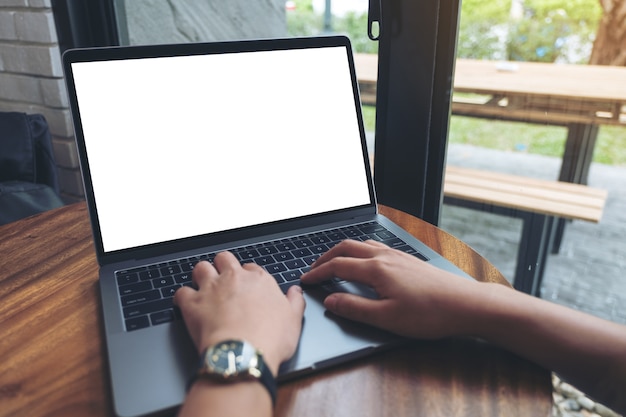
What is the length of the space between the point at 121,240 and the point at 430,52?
68cm

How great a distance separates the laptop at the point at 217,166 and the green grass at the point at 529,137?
463 millimetres

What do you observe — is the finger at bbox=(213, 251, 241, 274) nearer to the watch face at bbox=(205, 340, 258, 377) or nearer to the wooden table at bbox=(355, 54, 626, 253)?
the watch face at bbox=(205, 340, 258, 377)

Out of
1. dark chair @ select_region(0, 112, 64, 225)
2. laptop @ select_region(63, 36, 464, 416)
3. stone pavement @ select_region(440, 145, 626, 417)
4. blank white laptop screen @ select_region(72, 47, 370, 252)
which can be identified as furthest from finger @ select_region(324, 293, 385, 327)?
dark chair @ select_region(0, 112, 64, 225)

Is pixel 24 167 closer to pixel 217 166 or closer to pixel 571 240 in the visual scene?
pixel 217 166

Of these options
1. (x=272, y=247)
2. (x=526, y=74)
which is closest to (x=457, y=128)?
(x=526, y=74)

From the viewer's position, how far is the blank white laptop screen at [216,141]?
0.68m

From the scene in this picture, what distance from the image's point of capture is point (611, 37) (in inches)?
41.0

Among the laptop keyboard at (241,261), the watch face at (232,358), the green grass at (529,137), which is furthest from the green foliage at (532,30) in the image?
the watch face at (232,358)

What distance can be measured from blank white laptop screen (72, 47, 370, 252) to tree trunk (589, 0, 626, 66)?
2.01 ft

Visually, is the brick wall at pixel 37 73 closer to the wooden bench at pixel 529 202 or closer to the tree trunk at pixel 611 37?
the wooden bench at pixel 529 202

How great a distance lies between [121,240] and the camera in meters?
0.68

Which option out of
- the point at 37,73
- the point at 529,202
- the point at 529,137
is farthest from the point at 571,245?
the point at 37,73

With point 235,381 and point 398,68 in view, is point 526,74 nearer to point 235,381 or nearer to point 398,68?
point 398,68

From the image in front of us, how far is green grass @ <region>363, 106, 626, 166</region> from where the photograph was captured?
1.20 meters
